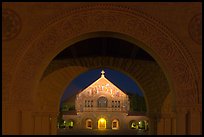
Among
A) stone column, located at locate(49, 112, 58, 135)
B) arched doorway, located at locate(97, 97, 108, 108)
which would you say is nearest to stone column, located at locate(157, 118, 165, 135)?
stone column, located at locate(49, 112, 58, 135)

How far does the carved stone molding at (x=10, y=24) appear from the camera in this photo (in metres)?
7.35

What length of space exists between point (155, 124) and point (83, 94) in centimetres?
2624

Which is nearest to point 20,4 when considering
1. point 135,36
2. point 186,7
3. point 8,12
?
point 8,12

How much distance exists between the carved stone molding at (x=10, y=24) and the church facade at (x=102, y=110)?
93.8 feet

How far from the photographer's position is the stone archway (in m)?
7.25

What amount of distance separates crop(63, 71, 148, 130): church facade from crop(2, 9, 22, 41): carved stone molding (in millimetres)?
28588

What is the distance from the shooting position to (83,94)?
3762 centimetres

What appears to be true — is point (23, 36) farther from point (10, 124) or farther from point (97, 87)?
point (97, 87)

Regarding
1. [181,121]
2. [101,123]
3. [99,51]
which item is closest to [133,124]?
[101,123]

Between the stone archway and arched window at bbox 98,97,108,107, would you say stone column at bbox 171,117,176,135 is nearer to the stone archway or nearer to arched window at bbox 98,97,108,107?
the stone archway

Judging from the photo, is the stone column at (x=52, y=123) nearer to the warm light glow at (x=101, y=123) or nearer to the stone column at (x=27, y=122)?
the stone column at (x=27, y=122)

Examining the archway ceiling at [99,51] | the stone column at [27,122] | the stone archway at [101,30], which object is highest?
the archway ceiling at [99,51]

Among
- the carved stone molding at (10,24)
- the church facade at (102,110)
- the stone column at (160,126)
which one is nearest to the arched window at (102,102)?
the church facade at (102,110)

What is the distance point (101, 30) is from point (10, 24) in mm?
1789
